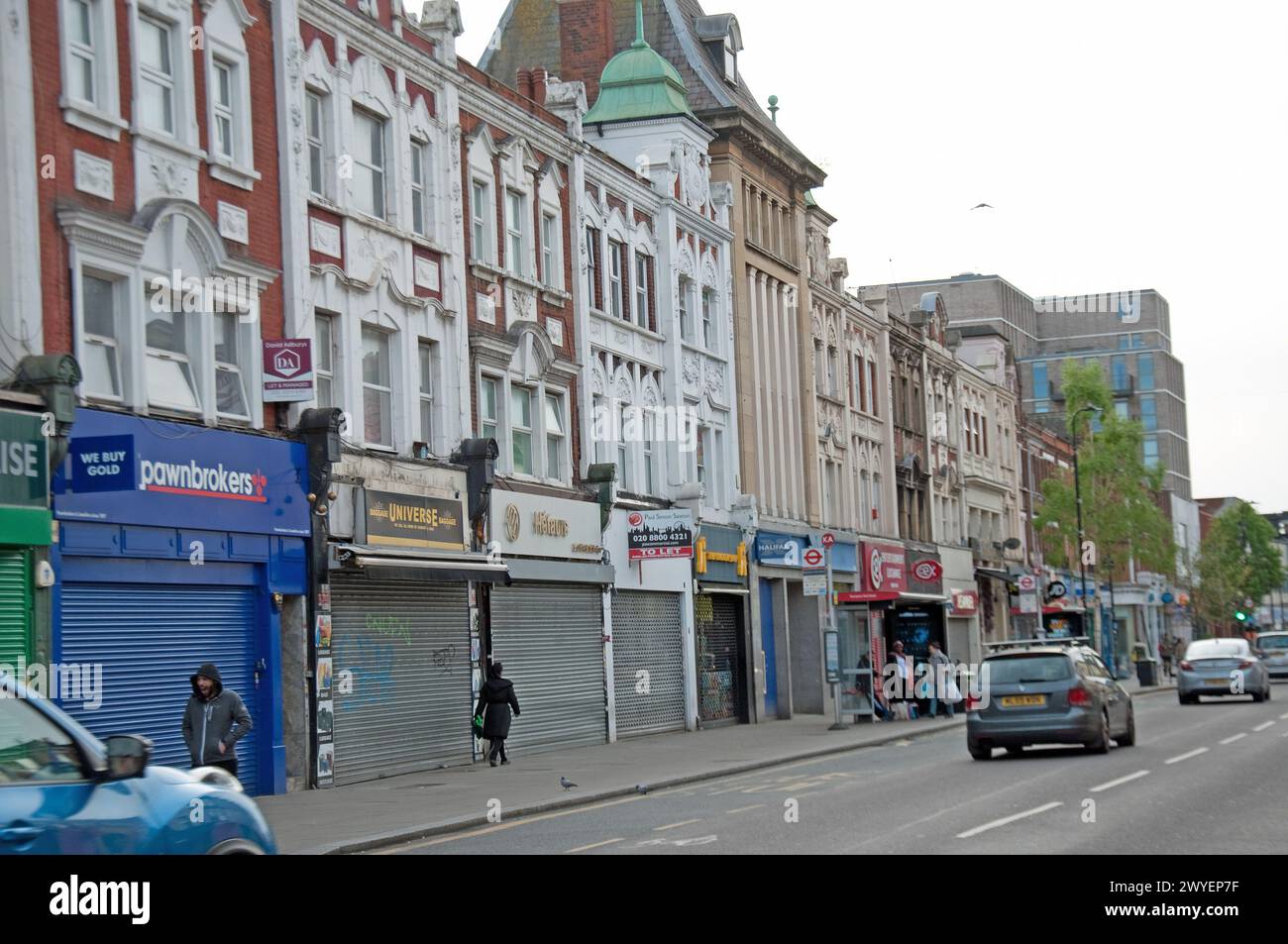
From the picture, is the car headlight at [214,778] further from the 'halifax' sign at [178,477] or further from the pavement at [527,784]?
the 'halifax' sign at [178,477]

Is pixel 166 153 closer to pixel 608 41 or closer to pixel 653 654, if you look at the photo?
pixel 653 654

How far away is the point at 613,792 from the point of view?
2286 cm

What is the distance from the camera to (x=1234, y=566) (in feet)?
385

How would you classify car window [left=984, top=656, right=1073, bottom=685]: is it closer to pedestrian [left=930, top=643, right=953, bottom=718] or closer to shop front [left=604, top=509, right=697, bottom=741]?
shop front [left=604, top=509, right=697, bottom=741]

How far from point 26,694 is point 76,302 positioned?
13344 mm

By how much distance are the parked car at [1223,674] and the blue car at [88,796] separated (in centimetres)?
4025

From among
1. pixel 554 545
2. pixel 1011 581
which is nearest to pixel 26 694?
pixel 554 545

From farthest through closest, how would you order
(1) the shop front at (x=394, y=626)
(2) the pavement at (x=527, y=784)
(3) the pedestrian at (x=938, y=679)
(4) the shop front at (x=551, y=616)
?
(3) the pedestrian at (x=938, y=679)
(4) the shop front at (x=551, y=616)
(1) the shop front at (x=394, y=626)
(2) the pavement at (x=527, y=784)

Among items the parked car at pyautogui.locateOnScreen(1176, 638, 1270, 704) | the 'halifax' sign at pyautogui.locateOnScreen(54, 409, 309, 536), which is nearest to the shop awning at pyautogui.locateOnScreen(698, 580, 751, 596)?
the parked car at pyautogui.locateOnScreen(1176, 638, 1270, 704)

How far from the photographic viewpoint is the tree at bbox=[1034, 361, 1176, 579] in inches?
3071

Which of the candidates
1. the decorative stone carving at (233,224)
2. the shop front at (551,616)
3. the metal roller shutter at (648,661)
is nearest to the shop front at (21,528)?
the decorative stone carving at (233,224)

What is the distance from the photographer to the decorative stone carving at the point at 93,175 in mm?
21344

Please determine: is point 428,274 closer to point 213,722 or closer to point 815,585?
point 815,585

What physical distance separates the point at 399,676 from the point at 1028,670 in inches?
363
